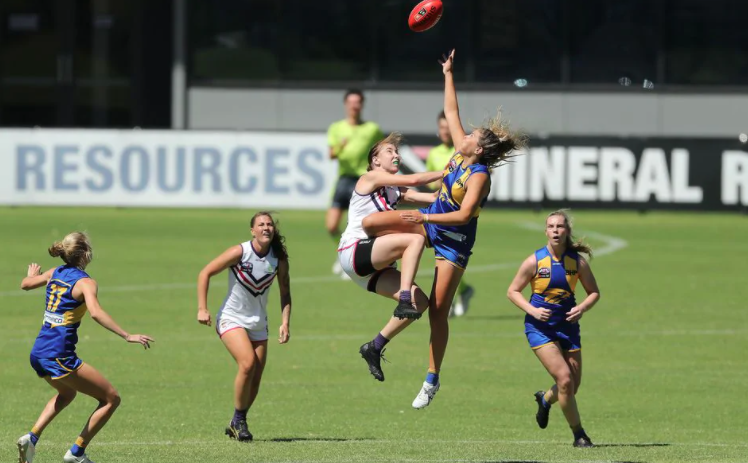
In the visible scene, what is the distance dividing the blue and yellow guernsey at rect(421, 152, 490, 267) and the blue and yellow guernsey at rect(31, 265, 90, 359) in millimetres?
2961

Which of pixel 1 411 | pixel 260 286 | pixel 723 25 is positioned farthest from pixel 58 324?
pixel 723 25

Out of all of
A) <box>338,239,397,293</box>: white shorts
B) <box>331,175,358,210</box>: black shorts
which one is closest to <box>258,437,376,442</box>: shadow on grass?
<box>338,239,397,293</box>: white shorts

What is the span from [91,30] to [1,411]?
30.2 m

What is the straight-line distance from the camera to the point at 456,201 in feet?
38.8

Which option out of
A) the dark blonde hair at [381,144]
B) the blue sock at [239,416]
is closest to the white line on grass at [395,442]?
the blue sock at [239,416]

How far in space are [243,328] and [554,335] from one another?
2754mm

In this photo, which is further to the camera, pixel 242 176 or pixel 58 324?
pixel 242 176

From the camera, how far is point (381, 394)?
1603 cm

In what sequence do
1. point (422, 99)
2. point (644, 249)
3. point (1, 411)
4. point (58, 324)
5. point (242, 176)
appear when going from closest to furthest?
point (58, 324), point (1, 411), point (644, 249), point (242, 176), point (422, 99)

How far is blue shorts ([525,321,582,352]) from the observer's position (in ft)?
41.7

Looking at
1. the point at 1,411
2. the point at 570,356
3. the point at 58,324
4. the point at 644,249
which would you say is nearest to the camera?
the point at 58,324

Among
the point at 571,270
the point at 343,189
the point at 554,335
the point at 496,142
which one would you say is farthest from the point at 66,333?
the point at 343,189

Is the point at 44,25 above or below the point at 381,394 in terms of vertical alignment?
above

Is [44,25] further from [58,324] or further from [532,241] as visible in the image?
[58,324]
